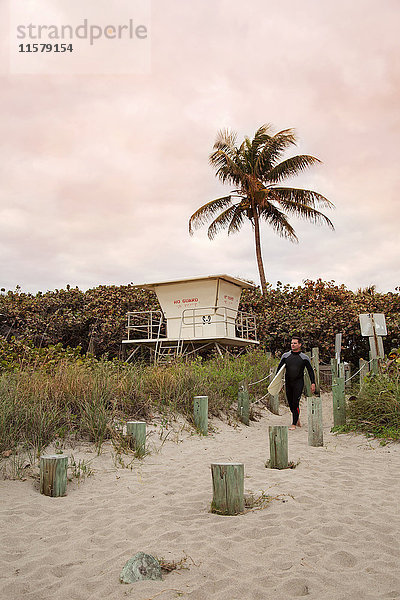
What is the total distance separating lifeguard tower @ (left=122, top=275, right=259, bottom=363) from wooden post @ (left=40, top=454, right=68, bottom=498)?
1150cm

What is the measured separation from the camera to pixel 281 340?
19391mm

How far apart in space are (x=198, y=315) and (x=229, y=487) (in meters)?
13.3

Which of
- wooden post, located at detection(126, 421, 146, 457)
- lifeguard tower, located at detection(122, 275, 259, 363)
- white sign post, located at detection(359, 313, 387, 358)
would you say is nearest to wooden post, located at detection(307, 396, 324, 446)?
wooden post, located at detection(126, 421, 146, 457)

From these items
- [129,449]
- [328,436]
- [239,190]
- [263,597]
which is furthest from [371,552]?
[239,190]

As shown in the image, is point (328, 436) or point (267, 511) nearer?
point (267, 511)

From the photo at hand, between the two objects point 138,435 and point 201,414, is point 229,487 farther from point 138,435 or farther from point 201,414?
point 201,414

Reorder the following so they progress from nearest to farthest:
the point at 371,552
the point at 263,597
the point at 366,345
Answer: the point at 263,597 → the point at 371,552 → the point at 366,345

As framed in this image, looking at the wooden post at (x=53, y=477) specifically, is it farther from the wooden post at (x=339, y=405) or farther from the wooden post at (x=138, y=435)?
the wooden post at (x=339, y=405)

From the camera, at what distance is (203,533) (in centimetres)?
405

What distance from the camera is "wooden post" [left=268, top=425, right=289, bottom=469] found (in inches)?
239

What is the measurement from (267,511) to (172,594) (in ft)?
5.63

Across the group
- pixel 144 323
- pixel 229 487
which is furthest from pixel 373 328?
pixel 144 323

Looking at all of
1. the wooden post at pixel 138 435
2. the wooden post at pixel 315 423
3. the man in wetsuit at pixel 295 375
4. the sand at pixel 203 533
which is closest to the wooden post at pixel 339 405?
the man in wetsuit at pixel 295 375

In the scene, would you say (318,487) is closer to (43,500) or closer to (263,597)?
(263,597)
